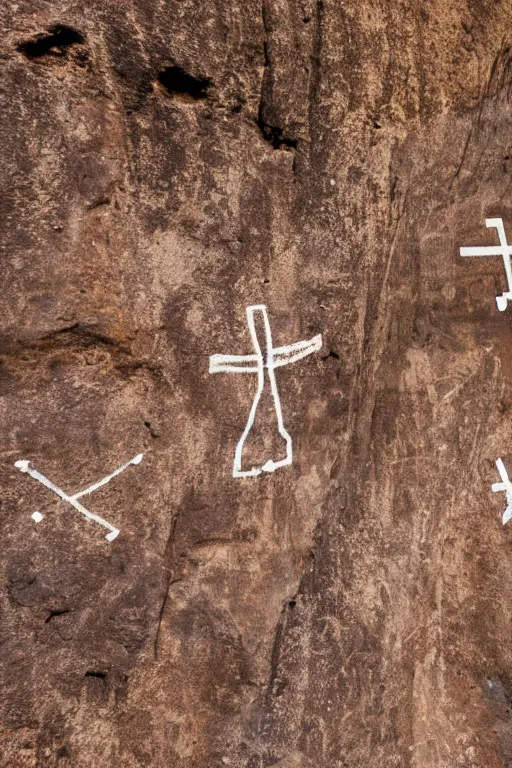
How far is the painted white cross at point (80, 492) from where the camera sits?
2.00m

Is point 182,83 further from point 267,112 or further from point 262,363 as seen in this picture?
point 262,363

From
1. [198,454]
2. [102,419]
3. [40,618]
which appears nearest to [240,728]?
[40,618]

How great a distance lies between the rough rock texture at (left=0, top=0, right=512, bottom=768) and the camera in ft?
6.43

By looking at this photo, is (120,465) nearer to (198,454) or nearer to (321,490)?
(198,454)

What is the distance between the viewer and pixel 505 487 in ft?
8.27

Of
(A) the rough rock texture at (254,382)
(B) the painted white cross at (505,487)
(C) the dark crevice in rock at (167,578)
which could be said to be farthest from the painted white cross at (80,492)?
(B) the painted white cross at (505,487)

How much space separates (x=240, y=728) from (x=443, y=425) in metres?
1.37

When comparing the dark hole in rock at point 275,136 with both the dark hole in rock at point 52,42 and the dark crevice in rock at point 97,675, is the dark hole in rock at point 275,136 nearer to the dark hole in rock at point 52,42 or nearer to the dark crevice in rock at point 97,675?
the dark hole in rock at point 52,42

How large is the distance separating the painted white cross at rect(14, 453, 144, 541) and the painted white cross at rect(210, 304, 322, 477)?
15.4 inches

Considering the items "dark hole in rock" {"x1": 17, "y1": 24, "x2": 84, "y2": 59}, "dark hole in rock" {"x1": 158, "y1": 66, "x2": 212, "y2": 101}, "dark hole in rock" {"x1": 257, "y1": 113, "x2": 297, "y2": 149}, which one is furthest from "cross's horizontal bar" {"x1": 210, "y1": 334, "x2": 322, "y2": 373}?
"dark hole in rock" {"x1": 17, "y1": 24, "x2": 84, "y2": 59}

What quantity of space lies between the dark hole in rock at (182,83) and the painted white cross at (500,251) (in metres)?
1.11

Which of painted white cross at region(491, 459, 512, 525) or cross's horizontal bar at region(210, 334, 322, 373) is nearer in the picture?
cross's horizontal bar at region(210, 334, 322, 373)

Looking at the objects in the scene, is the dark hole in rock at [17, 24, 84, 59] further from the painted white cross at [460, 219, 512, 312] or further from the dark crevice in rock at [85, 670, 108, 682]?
the dark crevice in rock at [85, 670, 108, 682]

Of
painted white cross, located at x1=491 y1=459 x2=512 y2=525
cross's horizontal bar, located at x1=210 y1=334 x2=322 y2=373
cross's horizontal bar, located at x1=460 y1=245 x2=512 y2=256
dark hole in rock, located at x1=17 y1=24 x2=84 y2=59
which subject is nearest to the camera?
dark hole in rock, located at x1=17 y1=24 x2=84 y2=59
